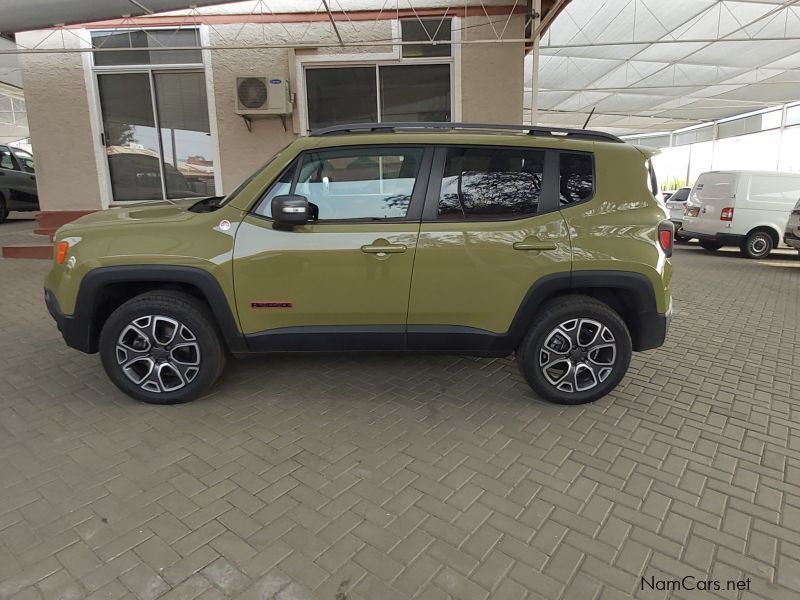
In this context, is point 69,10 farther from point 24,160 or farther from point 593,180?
point 24,160

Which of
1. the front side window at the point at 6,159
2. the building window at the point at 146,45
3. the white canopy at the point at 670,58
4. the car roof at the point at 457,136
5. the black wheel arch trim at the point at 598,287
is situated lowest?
the black wheel arch trim at the point at 598,287

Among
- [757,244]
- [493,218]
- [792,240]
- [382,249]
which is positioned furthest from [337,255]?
[757,244]

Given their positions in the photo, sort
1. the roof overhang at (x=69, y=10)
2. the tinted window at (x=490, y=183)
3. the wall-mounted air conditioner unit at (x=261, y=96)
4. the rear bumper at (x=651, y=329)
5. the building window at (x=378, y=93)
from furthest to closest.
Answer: the building window at (x=378, y=93) → the wall-mounted air conditioner unit at (x=261, y=96) → the roof overhang at (x=69, y=10) → the rear bumper at (x=651, y=329) → the tinted window at (x=490, y=183)

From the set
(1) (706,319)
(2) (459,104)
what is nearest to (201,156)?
(2) (459,104)

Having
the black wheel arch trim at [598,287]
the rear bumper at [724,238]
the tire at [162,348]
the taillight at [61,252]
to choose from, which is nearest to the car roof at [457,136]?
the black wheel arch trim at [598,287]

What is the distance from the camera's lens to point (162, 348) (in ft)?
11.4

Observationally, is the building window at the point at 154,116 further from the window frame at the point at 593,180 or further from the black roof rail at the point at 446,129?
the window frame at the point at 593,180

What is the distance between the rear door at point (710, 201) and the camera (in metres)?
11.1

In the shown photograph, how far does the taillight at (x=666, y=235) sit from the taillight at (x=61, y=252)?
158 inches

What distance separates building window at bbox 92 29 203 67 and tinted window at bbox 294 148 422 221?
6511mm

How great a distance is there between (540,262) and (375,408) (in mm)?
1512

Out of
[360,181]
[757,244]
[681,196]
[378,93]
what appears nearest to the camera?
[360,181]

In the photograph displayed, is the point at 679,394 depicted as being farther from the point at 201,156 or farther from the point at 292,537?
the point at 201,156

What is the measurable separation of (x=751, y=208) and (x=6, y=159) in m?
18.6
